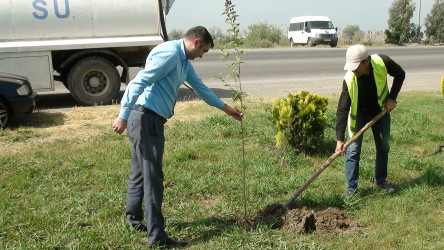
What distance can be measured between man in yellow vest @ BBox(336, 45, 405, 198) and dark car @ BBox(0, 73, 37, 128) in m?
5.37

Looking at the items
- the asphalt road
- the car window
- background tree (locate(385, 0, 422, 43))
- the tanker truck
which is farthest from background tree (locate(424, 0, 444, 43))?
the tanker truck

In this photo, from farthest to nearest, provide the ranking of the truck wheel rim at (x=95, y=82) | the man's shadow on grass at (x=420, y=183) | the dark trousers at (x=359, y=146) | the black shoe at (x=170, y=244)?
the truck wheel rim at (x=95, y=82) → the man's shadow on grass at (x=420, y=183) → the dark trousers at (x=359, y=146) → the black shoe at (x=170, y=244)

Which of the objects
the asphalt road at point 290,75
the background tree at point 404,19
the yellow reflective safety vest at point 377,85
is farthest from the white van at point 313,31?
the yellow reflective safety vest at point 377,85

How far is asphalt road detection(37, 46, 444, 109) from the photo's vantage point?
12.3 metres

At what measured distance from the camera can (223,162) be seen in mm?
6043

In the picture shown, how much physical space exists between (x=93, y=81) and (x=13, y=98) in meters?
2.53

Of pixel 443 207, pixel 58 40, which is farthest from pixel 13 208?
pixel 58 40

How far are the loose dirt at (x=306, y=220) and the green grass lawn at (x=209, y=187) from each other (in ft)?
0.22

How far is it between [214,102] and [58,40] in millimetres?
6701

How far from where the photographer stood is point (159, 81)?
3838 mm

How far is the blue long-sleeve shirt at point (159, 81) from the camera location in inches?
143

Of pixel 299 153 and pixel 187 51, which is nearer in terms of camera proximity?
pixel 187 51

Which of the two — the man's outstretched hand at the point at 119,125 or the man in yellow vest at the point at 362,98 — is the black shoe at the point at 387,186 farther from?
the man's outstretched hand at the point at 119,125

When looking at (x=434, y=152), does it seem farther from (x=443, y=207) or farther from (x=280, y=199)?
(x=280, y=199)
